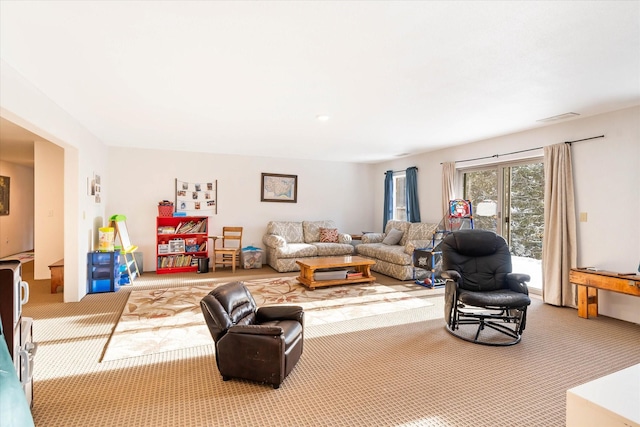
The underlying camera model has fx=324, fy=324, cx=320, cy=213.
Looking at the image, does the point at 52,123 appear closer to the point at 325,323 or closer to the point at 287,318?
the point at 287,318

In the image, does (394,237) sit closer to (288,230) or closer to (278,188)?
(288,230)

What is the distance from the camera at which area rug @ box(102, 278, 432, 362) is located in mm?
3162

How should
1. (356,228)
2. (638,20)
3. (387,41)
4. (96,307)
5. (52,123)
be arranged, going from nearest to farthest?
(638,20), (387,41), (52,123), (96,307), (356,228)

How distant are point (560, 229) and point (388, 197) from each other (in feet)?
12.8

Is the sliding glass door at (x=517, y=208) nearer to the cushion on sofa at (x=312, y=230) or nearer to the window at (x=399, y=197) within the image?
the window at (x=399, y=197)

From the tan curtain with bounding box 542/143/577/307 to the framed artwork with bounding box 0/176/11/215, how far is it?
444 inches

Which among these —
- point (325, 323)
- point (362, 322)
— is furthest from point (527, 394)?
point (325, 323)

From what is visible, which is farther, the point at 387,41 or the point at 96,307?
the point at 96,307

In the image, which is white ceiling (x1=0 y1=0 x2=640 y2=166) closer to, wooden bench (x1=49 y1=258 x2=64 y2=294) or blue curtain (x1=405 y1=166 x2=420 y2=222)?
wooden bench (x1=49 y1=258 x2=64 y2=294)

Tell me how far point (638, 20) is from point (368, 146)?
14.1ft

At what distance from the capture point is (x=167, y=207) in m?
6.51

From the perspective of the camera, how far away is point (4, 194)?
25.8 ft

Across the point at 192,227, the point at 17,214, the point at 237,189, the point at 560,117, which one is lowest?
the point at 192,227

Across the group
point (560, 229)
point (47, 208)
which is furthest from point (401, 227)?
point (47, 208)
